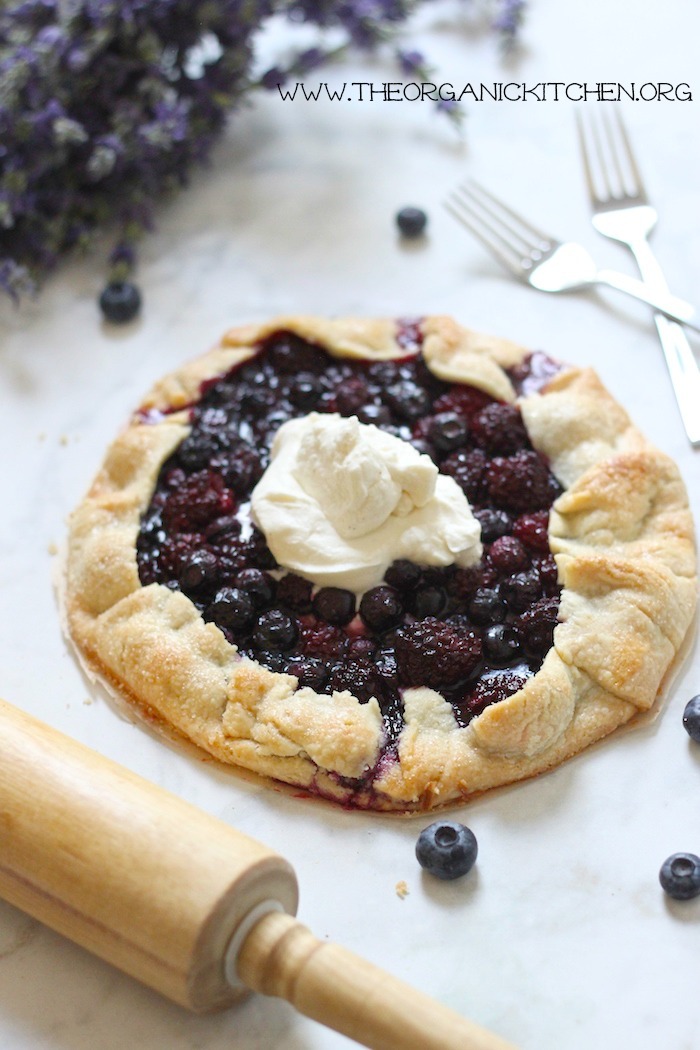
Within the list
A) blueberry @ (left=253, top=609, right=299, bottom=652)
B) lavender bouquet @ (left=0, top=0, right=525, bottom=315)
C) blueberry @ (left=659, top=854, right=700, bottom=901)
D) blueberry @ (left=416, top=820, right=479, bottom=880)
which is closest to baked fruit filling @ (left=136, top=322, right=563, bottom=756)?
blueberry @ (left=253, top=609, right=299, bottom=652)

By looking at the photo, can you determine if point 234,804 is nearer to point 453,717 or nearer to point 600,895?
point 453,717

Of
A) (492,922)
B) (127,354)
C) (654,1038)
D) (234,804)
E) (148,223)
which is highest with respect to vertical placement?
(148,223)

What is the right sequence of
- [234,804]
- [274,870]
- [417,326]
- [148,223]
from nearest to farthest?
[274,870]
[234,804]
[417,326]
[148,223]

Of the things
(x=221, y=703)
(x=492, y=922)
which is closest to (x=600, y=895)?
(x=492, y=922)

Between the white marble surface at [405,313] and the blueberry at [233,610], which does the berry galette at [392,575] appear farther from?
the white marble surface at [405,313]

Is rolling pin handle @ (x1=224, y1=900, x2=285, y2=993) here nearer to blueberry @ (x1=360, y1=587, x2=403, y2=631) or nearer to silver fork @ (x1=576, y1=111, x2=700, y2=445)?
blueberry @ (x1=360, y1=587, x2=403, y2=631)

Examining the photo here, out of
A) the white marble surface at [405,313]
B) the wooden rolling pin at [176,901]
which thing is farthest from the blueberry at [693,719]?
the wooden rolling pin at [176,901]

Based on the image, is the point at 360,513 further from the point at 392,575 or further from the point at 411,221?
the point at 411,221
